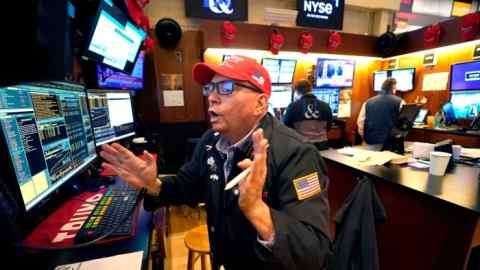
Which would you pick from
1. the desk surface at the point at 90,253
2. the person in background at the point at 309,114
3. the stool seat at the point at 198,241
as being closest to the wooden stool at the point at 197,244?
the stool seat at the point at 198,241

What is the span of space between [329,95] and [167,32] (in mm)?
3347

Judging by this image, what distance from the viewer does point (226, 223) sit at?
96 centimetres

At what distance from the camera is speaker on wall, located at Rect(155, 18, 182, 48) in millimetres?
3492

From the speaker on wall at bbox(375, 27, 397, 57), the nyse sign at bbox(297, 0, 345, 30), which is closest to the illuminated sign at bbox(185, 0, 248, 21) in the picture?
the nyse sign at bbox(297, 0, 345, 30)

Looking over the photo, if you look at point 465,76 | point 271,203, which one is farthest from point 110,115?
point 465,76

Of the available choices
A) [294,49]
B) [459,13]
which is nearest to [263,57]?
[294,49]

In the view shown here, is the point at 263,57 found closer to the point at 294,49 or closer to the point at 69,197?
the point at 294,49

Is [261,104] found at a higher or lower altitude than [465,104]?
higher

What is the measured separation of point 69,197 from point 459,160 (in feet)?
9.05

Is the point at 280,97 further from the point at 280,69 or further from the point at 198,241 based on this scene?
the point at 198,241

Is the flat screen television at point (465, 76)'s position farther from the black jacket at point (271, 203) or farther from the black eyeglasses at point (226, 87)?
the black eyeglasses at point (226, 87)

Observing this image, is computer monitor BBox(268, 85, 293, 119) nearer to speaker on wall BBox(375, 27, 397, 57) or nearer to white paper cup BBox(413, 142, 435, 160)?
speaker on wall BBox(375, 27, 397, 57)

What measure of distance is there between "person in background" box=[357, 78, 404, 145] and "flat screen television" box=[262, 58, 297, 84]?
1.49 metres

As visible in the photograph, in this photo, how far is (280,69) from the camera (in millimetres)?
4422
